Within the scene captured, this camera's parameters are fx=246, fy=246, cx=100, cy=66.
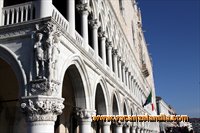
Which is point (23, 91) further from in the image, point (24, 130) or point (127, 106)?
point (127, 106)

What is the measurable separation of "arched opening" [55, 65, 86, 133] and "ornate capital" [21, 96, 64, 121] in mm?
2383

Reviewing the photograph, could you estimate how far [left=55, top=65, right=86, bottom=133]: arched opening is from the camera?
823 cm

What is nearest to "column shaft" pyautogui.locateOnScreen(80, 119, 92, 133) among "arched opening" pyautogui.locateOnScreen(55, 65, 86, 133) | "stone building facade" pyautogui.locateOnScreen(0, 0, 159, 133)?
"stone building facade" pyautogui.locateOnScreen(0, 0, 159, 133)

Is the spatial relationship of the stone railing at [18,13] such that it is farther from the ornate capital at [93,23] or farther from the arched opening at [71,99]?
the ornate capital at [93,23]

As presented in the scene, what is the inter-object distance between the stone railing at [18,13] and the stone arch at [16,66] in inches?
36.2

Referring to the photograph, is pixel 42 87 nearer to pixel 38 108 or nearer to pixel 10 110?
pixel 38 108

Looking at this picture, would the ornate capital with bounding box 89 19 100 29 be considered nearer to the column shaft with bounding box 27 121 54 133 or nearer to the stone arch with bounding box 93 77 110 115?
the stone arch with bounding box 93 77 110 115

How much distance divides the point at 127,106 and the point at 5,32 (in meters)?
11.4

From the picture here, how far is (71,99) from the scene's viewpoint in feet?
35.8

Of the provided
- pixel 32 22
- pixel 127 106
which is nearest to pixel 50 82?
pixel 32 22

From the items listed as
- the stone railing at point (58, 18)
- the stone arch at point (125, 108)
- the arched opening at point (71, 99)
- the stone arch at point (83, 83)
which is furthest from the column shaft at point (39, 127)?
the stone arch at point (125, 108)

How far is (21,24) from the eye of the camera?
20.9ft

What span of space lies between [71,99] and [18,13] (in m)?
5.11

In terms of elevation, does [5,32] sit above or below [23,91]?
above
